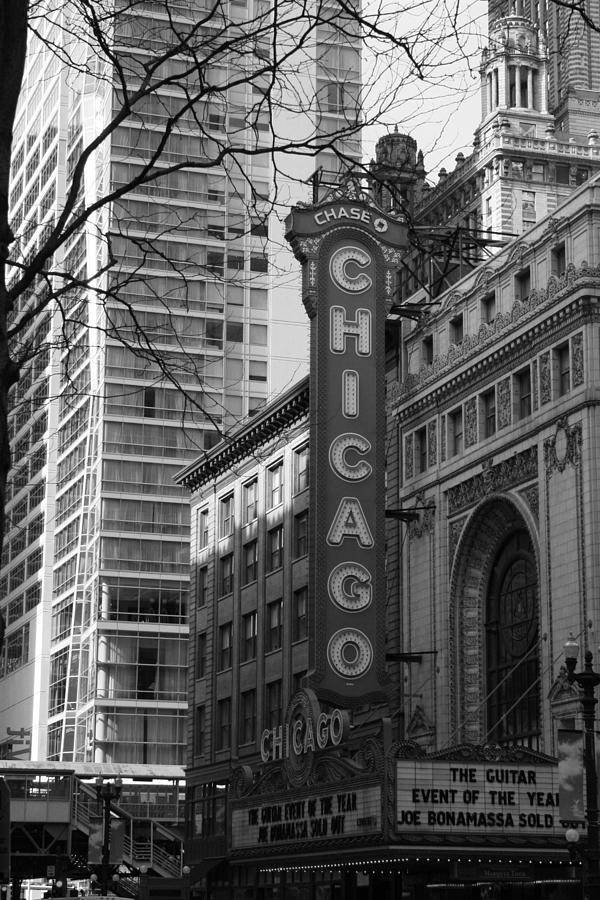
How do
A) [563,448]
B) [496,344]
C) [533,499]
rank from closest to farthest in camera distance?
1. [563,448]
2. [533,499]
3. [496,344]

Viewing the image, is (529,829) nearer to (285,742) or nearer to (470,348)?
(285,742)

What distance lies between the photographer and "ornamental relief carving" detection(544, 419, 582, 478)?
157 ft

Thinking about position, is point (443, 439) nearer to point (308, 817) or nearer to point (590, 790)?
point (308, 817)

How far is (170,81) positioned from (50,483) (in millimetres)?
107208

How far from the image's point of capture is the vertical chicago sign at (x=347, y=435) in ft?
178

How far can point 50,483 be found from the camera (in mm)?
119188

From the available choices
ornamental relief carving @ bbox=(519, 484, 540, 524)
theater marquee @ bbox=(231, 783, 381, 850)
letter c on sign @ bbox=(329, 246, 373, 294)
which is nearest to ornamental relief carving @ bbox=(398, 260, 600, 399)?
letter c on sign @ bbox=(329, 246, 373, 294)

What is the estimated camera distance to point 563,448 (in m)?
48.6

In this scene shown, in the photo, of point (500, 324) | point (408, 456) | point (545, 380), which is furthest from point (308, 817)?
point (500, 324)

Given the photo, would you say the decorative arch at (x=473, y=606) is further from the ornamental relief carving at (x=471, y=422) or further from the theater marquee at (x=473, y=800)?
the theater marquee at (x=473, y=800)

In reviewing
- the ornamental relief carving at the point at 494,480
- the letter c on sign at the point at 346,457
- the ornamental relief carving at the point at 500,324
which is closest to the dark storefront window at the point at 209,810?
the letter c on sign at the point at 346,457

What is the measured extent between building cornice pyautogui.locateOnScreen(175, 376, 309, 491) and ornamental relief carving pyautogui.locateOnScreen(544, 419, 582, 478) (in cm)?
1739

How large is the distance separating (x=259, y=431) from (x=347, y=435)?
17843 mm

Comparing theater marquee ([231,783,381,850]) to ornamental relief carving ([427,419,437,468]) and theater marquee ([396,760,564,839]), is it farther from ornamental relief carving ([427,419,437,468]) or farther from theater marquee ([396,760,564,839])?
ornamental relief carving ([427,419,437,468])
